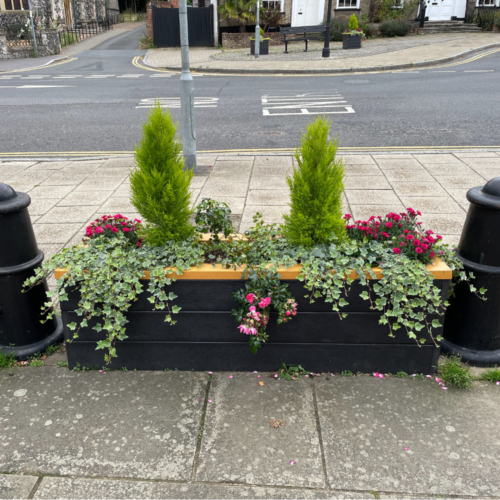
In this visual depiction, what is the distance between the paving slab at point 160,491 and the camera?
256cm

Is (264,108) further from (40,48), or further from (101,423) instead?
(40,48)

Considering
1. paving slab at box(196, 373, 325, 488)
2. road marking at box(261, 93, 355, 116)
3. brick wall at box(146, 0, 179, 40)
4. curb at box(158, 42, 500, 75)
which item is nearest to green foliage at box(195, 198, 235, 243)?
paving slab at box(196, 373, 325, 488)

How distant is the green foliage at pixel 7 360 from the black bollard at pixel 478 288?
324 centimetres

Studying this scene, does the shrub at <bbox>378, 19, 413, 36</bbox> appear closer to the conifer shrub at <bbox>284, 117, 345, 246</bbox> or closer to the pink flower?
the conifer shrub at <bbox>284, 117, 345, 246</bbox>

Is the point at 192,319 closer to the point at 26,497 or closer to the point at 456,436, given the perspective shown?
the point at 26,497

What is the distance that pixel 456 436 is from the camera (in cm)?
294

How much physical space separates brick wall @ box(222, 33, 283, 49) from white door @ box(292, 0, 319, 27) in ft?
8.80

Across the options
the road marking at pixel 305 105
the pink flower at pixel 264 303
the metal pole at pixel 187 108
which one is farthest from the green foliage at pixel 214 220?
the road marking at pixel 305 105

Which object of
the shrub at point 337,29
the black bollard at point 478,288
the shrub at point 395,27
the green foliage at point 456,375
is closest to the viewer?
the black bollard at point 478,288

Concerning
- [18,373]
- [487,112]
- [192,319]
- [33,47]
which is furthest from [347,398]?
[33,47]

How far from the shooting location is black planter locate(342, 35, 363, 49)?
25.0 metres

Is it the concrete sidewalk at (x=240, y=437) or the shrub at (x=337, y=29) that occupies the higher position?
the shrub at (x=337, y=29)

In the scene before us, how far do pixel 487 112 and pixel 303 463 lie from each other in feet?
36.2

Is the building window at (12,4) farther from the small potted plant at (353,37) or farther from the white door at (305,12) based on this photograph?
the small potted plant at (353,37)
